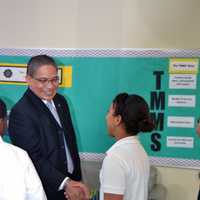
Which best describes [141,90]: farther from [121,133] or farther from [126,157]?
[126,157]

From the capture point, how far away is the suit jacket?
2090 mm

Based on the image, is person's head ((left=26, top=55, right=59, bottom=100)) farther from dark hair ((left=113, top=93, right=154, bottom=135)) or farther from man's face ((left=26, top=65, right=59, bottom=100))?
dark hair ((left=113, top=93, right=154, bottom=135))

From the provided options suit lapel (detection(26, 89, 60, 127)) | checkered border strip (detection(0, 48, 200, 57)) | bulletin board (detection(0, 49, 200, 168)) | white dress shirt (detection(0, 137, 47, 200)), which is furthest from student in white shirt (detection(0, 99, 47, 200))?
checkered border strip (detection(0, 48, 200, 57))

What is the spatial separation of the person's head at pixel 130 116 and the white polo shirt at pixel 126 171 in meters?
0.05

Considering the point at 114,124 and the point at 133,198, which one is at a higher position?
the point at 114,124

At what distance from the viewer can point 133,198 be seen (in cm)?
167

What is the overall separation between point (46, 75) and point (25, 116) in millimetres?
252

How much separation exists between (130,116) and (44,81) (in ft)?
2.15

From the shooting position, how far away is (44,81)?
6.99 feet

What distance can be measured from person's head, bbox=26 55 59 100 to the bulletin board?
2.06ft

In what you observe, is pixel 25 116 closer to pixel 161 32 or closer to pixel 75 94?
pixel 75 94

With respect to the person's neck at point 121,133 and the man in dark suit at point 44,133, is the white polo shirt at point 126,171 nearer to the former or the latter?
the person's neck at point 121,133

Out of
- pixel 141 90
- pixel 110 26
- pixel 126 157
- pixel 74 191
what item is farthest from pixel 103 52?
pixel 126 157

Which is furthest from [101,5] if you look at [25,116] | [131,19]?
[25,116]
